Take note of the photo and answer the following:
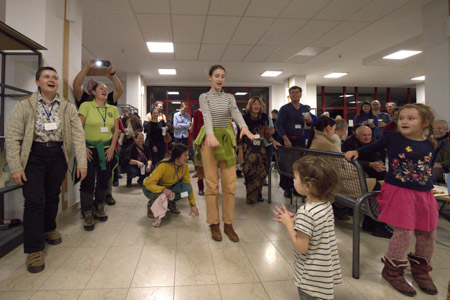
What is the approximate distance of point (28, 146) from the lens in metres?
1.89

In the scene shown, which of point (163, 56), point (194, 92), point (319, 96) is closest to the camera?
point (163, 56)

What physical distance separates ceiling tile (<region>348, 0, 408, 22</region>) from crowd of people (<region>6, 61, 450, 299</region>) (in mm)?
2371

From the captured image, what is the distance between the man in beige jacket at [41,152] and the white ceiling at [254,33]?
2903mm

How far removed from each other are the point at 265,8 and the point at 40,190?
4202mm

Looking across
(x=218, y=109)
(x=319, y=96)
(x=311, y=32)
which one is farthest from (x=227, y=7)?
(x=319, y=96)

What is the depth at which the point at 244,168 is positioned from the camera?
346cm

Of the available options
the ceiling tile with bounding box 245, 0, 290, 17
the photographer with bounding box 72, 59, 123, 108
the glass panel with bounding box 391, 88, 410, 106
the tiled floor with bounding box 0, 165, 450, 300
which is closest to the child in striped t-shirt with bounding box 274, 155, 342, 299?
the tiled floor with bounding box 0, 165, 450, 300

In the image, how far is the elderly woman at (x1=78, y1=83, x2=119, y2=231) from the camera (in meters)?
2.59

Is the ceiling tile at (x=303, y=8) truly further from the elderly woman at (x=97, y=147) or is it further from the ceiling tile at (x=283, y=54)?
the elderly woman at (x=97, y=147)

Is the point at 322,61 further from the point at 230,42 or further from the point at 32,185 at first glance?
the point at 32,185

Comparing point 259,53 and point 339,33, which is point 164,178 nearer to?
point 339,33

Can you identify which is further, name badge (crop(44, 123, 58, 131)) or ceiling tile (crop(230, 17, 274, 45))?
ceiling tile (crop(230, 17, 274, 45))

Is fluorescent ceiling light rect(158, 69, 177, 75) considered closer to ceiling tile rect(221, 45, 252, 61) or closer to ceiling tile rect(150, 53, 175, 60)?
ceiling tile rect(150, 53, 175, 60)

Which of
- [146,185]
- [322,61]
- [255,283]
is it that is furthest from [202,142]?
[322,61]
